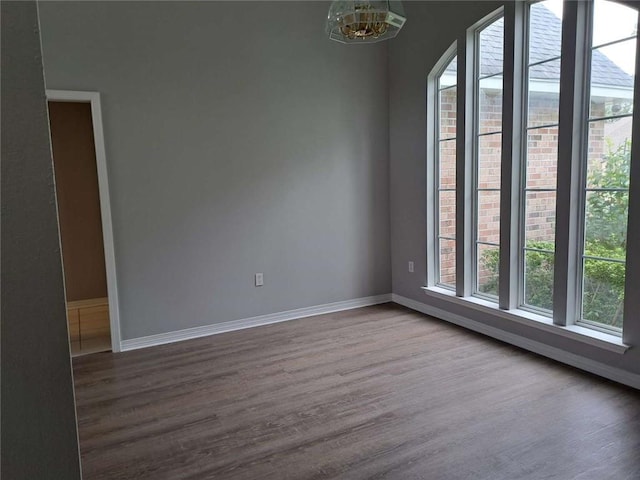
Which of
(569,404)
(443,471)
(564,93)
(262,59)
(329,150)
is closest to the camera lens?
(443,471)

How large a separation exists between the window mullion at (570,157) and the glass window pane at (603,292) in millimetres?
64

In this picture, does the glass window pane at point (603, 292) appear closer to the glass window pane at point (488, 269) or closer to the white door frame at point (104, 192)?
the glass window pane at point (488, 269)

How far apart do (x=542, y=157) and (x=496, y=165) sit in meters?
0.46

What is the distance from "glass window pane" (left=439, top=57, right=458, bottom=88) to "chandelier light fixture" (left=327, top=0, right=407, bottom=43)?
1768 mm

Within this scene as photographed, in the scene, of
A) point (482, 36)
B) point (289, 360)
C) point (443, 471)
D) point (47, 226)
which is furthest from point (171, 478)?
point (482, 36)

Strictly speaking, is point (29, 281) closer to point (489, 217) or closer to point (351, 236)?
point (489, 217)

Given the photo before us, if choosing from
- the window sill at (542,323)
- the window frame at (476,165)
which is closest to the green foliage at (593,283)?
the window sill at (542,323)

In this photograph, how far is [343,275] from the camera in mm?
5078

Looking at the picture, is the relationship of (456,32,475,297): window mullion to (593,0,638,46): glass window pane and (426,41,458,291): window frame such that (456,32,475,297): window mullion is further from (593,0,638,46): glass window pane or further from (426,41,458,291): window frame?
(593,0,638,46): glass window pane

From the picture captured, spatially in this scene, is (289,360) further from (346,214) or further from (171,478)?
(346,214)

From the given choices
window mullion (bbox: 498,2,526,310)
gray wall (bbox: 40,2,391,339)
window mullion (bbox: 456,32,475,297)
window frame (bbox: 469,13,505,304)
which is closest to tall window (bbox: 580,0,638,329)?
window mullion (bbox: 498,2,526,310)

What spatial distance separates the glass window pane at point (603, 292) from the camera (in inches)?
125

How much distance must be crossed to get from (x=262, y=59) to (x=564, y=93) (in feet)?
8.66

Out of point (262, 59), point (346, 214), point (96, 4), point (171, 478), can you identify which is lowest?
point (171, 478)
